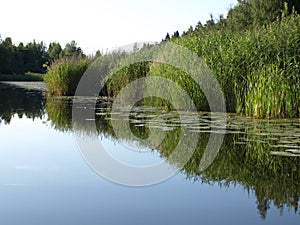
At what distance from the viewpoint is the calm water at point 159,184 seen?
285 centimetres

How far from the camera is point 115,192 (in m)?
3.42

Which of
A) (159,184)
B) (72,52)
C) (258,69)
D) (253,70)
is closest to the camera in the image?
(159,184)

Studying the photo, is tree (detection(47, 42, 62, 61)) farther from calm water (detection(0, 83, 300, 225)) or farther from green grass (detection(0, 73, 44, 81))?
calm water (detection(0, 83, 300, 225))

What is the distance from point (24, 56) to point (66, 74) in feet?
145

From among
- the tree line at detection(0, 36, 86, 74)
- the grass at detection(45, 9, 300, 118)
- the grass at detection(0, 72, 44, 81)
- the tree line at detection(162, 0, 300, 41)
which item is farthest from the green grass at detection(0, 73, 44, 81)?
the grass at detection(45, 9, 300, 118)

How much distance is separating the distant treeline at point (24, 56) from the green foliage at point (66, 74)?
75.8 feet

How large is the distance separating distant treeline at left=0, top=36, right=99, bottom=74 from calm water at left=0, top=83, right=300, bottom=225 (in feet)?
111

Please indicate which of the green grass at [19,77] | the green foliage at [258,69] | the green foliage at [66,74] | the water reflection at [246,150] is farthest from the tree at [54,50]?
the water reflection at [246,150]

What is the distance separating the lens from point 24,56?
56781 millimetres

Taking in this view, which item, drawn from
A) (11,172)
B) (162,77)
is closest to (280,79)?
(162,77)

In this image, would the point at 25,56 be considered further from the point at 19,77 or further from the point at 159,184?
the point at 159,184

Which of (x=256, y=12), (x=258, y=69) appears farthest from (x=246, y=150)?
(x=256, y=12)

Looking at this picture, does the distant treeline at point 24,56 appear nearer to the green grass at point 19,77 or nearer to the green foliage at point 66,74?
the green grass at point 19,77

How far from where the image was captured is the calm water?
2.85 meters
